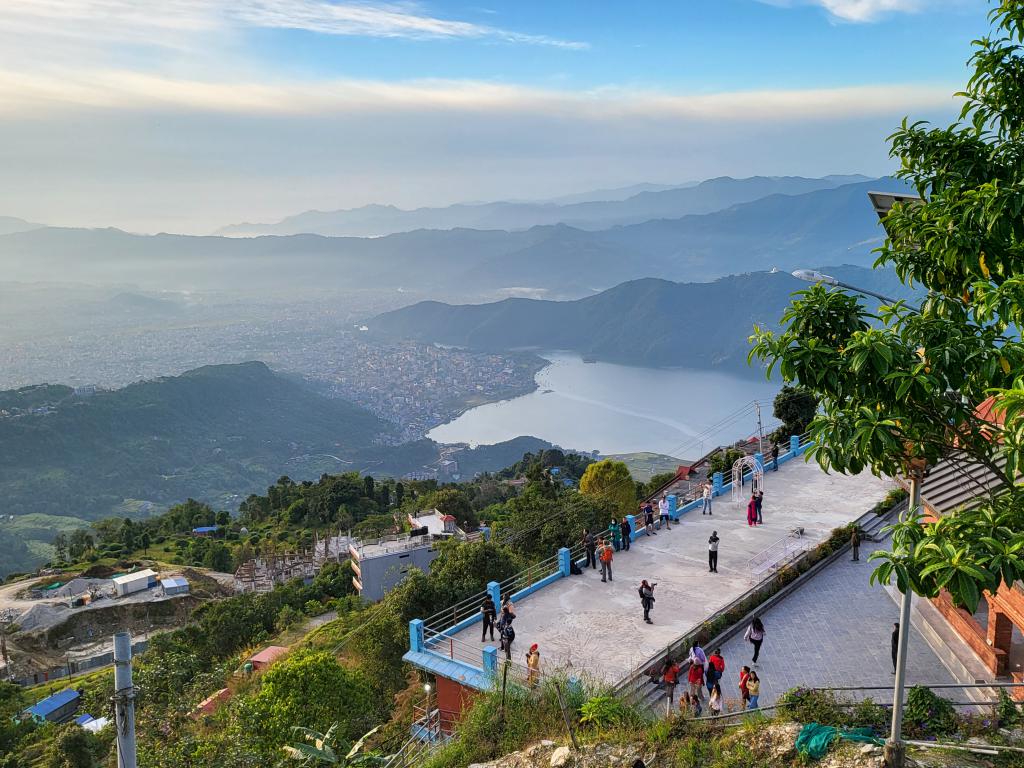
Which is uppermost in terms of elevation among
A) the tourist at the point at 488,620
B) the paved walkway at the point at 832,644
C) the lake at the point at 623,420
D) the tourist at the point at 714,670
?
the tourist at the point at 714,670

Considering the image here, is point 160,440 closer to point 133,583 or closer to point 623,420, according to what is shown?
point 133,583

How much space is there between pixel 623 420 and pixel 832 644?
157220 mm

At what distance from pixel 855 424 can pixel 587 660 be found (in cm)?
834

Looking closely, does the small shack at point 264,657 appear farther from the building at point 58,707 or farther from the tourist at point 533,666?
the tourist at point 533,666

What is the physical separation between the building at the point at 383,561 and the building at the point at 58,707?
44.0 feet

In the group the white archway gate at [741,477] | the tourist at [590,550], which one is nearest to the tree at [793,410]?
the white archway gate at [741,477]

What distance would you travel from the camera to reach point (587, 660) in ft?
38.6

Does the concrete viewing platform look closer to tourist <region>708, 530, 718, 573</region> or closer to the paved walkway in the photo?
tourist <region>708, 530, 718, 573</region>

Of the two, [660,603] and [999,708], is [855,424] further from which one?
[660,603]

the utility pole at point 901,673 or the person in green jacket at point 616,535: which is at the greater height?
the utility pole at point 901,673

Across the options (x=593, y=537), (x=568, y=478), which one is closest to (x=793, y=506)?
(x=593, y=537)

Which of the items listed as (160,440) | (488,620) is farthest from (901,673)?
(160,440)

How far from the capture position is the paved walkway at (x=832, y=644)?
433 inches

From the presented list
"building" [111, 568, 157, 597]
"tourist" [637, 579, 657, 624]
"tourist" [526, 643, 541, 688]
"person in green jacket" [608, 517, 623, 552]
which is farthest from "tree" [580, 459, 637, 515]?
"building" [111, 568, 157, 597]
